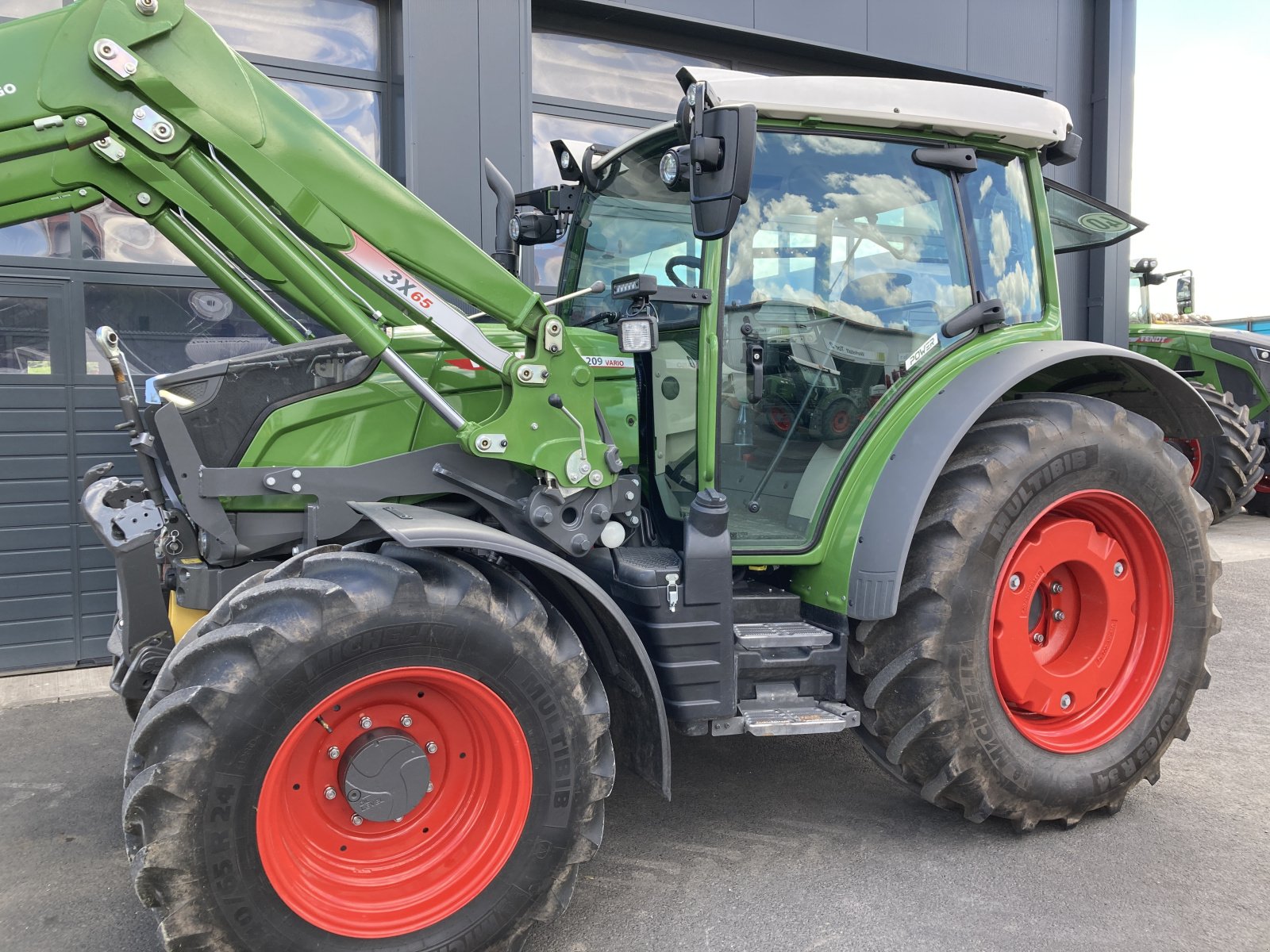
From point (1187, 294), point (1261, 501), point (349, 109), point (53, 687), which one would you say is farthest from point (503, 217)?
point (1261, 501)

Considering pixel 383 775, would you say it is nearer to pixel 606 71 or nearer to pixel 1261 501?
pixel 606 71

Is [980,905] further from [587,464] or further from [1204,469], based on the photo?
[1204,469]

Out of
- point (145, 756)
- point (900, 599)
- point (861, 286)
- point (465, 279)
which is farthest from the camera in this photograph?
point (861, 286)

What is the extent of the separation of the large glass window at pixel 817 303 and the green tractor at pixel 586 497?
0.04 feet

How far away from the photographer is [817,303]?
322cm

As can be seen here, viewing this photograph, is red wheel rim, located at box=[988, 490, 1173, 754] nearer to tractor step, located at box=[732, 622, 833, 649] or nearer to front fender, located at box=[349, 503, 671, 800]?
tractor step, located at box=[732, 622, 833, 649]

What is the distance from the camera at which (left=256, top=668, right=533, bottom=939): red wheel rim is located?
2342mm

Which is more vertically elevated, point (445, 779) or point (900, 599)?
point (900, 599)

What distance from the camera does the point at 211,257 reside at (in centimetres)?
316

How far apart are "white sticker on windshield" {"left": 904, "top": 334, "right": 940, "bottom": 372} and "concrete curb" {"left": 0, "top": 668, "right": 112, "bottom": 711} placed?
397cm

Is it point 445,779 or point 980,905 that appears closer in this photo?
point 445,779

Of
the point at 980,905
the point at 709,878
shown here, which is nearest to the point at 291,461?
the point at 709,878

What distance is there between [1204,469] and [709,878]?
7522mm

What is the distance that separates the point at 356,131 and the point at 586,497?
4.09 m
